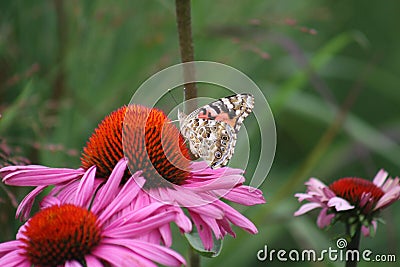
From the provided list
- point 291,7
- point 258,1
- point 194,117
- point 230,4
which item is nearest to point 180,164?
point 194,117

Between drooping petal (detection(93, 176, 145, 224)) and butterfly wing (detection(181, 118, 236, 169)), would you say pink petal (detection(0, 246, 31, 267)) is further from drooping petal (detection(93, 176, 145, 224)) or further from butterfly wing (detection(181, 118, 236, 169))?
butterfly wing (detection(181, 118, 236, 169))

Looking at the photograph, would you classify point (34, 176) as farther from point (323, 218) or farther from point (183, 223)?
point (323, 218)

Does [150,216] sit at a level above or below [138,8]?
below

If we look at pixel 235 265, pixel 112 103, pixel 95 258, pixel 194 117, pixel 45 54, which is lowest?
pixel 235 265

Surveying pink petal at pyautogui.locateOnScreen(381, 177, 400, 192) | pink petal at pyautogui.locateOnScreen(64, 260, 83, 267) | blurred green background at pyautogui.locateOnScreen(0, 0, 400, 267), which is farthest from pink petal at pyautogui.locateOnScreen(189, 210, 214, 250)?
blurred green background at pyautogui.locateOnScreen(0, 0, 400, 267)

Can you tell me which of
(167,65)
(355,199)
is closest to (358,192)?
(355,199)

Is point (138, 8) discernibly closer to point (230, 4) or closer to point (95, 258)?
point (230, 4)
